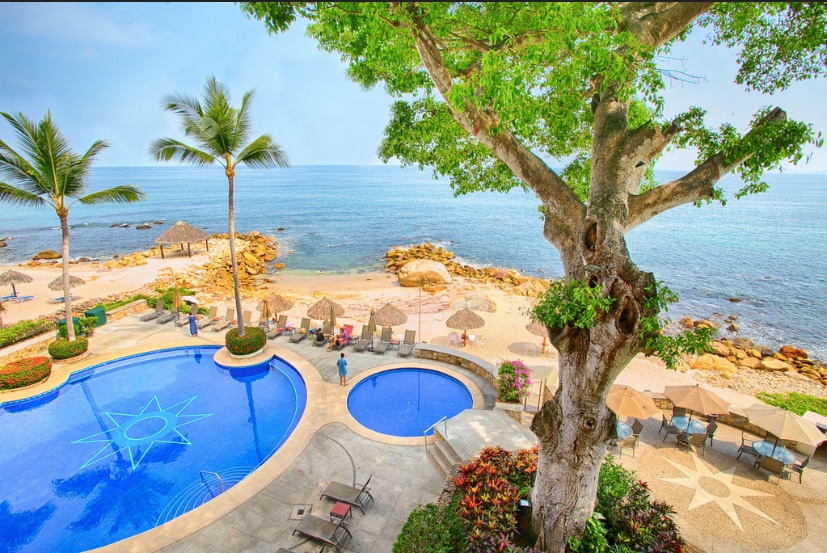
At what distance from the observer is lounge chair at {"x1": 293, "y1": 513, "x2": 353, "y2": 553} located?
797cm

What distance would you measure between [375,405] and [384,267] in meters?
29.9

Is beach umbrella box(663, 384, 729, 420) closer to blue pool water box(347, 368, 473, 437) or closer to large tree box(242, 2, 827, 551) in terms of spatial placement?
blue pool water box(347, 368, 473, 437)

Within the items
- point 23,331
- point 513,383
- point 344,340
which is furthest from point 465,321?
point 23,331

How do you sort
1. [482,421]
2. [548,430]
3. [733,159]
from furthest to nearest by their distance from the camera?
[482,421]
[548,430]
[733,159]

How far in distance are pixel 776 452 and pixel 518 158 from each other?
11.9 m

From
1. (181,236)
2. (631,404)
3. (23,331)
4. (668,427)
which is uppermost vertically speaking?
(181,236)

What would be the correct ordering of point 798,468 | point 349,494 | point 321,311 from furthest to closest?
point 321,311, point 798,468, point 349,494

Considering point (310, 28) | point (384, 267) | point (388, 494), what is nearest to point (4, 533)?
point (388, 494)

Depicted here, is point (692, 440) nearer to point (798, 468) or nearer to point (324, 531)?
point (798, 468)

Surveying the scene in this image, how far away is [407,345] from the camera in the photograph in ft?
58.5

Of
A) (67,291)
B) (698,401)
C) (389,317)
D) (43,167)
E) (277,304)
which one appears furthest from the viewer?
(277,304)

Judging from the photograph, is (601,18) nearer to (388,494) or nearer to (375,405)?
(388,494)

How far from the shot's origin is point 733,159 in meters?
5.72

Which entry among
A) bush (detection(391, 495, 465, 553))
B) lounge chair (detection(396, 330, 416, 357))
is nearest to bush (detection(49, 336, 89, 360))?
lounge chair (detection(396, 330, 416, 357))
